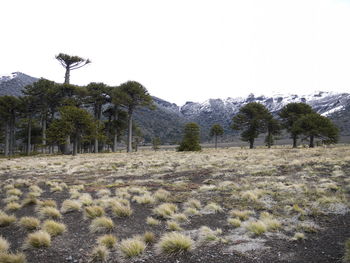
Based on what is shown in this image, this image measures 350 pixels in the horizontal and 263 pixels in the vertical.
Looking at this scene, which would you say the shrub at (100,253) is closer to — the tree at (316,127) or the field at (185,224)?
the field at (185,224)

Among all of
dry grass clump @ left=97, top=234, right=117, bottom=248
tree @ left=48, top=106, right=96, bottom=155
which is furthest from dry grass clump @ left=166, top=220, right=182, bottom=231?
tree @ left=48, top=106, right=96, bottom=155

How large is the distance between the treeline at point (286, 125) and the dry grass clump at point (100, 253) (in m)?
37.1

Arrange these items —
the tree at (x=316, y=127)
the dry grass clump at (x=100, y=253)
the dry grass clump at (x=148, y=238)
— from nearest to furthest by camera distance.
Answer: the dry grass clump at (x=100, y=253) < the dry grass clump at (x=148, y=238) < the tree at (x=316, y=127)

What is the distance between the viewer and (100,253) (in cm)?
571

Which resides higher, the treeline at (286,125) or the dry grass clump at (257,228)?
the treeline at (286,125)

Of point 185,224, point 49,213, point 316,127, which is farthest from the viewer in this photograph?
point 316,127

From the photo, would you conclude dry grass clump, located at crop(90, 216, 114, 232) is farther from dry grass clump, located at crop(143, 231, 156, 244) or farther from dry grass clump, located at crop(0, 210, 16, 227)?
dry grass clump, located at crop(0, 210, 16, 227)

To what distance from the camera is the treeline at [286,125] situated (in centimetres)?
3893

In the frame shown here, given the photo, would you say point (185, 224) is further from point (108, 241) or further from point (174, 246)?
point (108, 241)

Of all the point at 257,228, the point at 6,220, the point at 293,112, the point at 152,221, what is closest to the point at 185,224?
the point at 152,221

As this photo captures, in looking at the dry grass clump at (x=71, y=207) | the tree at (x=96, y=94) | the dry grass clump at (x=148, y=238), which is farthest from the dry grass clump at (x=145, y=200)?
the tree at (x=96, y=94)

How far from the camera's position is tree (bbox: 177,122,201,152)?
42884 mm

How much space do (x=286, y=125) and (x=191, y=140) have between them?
702 inches

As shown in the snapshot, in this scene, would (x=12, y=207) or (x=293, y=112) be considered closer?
(x=12, y=207)
